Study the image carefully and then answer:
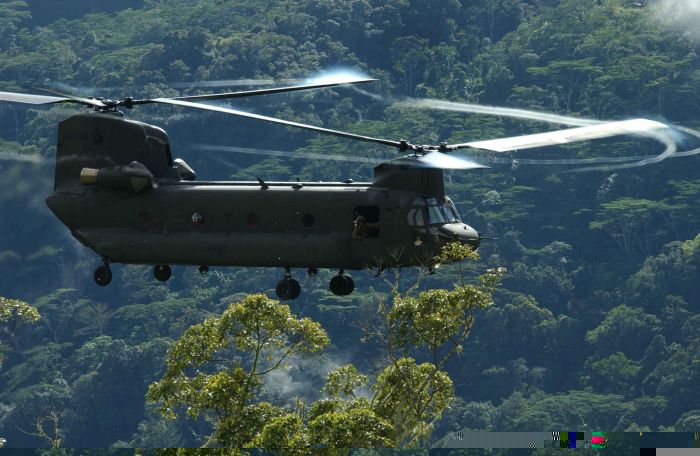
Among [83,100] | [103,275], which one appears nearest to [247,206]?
[103,275]

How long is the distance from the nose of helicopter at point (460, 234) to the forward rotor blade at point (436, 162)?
219 centimetres

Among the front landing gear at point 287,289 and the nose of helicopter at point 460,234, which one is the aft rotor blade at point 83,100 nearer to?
the front landing gear at point 287,289

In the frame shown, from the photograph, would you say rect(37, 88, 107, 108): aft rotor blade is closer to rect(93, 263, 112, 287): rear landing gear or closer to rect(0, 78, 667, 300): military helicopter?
rect(0, 78, 667, 300): military helicopter

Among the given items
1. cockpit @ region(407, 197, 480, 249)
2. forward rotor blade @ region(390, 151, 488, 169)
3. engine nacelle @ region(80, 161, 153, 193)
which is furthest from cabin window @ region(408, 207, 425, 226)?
engine nacelle @ region(80, 161, 153, 193)

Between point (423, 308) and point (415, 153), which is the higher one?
point (415, 153)

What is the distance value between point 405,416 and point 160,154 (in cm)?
1903

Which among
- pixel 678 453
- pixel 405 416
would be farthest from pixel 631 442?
pixel 678 453

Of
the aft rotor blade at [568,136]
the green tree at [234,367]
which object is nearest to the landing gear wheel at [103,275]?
the green tree at [234,367]

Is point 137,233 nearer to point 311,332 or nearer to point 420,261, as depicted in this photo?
point 420,261

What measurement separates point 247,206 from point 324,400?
19.5 m

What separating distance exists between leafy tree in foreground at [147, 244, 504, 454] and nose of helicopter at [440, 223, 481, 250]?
1002 cm

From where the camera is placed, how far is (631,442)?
596 feet

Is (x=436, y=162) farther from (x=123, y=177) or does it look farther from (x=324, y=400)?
(x=324, y=400)

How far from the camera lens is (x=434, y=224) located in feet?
184
